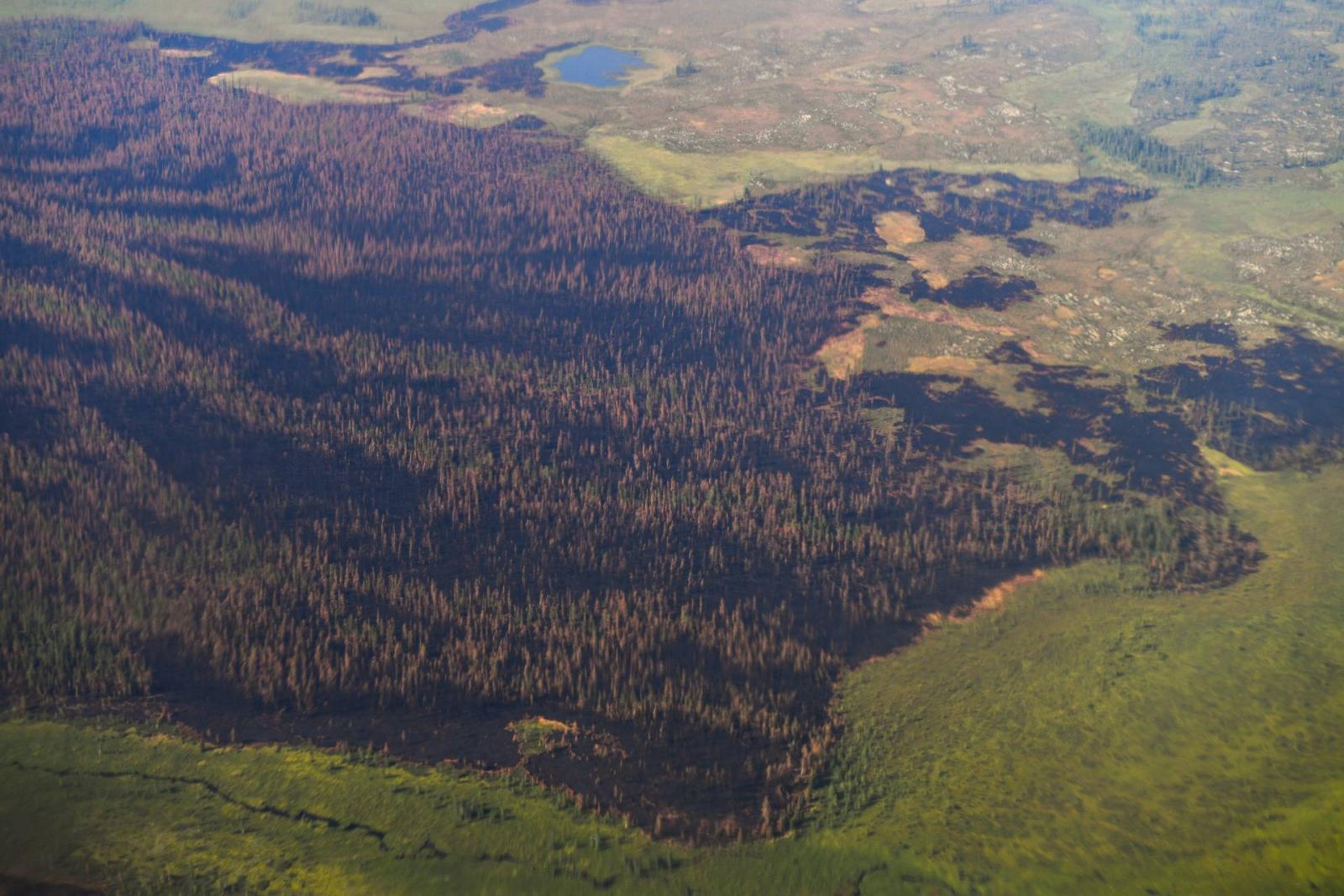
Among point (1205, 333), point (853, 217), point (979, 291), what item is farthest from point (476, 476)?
point (1205, 333)

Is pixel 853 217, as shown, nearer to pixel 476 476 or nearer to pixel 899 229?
pixel 899 229

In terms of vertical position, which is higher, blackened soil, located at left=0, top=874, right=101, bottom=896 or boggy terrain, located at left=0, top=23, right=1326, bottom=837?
boggy terrain, located at left=0, top=23, right=1326, bottom=837

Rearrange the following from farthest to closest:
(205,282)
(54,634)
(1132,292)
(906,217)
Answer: (906,217) → (1132,292) → (205,282) → (54,634)

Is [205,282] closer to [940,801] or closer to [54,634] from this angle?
[54,634]

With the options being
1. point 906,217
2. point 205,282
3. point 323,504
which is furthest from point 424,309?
point 906,217

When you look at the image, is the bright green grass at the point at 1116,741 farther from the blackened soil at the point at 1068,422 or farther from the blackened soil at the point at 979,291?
the blackened soil at the point at 979,291

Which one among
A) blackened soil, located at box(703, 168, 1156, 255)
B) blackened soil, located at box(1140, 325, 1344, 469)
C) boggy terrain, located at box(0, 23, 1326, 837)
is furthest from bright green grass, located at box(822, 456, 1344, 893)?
blackened soil, located at box(703, 168, 1156, 255)

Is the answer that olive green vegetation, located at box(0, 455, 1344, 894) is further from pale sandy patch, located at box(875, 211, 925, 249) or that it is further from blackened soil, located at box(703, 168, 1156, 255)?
blackened soil, located at box(703, 168, 1156, 255)
